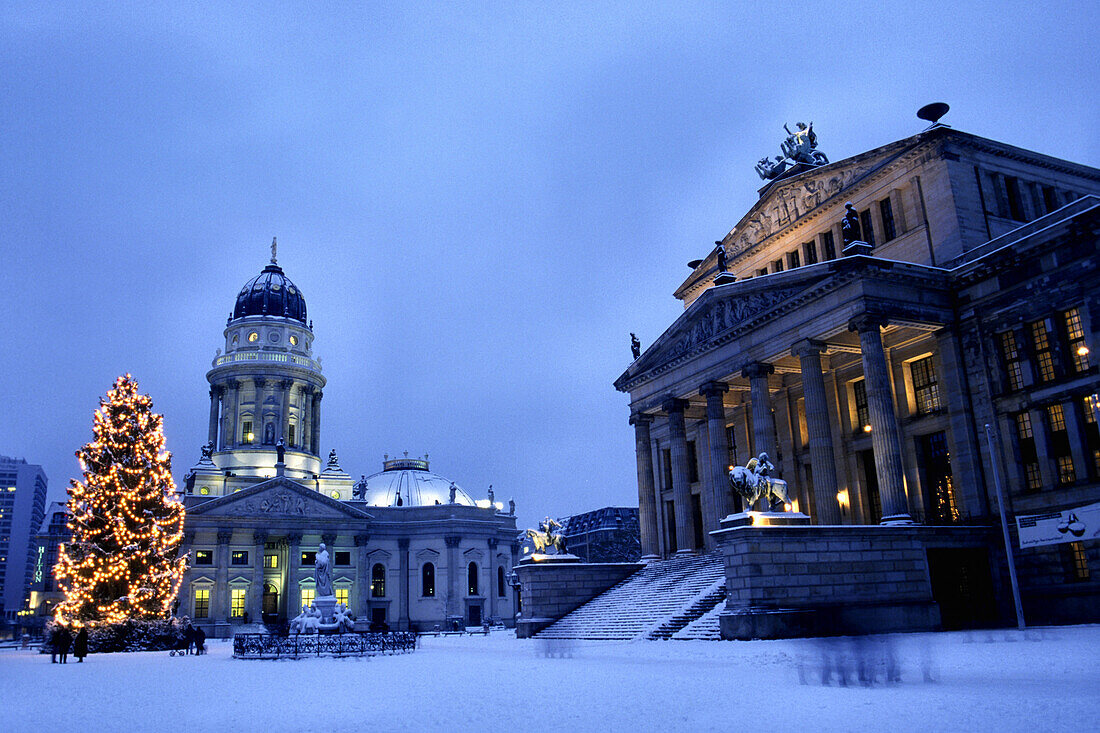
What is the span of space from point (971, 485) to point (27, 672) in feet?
116

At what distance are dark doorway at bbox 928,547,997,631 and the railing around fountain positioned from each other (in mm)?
22053

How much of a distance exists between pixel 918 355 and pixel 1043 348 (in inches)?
231

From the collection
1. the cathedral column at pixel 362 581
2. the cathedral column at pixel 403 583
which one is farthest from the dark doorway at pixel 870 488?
the cathedral column at pixel 403 583

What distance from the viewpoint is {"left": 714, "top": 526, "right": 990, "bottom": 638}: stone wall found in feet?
96.6

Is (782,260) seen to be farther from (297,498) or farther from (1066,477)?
(297,498)

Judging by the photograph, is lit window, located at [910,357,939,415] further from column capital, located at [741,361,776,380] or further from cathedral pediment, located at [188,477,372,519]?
cathedral pediment, located at [188,477,372,519]

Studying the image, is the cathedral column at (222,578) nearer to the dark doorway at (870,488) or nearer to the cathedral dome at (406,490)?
the cathedral dome at (406,490)

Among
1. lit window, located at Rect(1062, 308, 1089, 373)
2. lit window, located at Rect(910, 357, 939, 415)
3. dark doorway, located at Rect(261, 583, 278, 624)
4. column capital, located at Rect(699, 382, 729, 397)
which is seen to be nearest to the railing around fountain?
column capital, located at Rect(699, 382, 729, 397)

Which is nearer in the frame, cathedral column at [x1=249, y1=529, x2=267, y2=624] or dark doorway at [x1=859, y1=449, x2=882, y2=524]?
dark doorway at [x1=859, y1=449, x2=882, y2=524]

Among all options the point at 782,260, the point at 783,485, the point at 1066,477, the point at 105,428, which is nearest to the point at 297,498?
the point at 105,428

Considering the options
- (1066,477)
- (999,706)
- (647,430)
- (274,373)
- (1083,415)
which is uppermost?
(274,373)

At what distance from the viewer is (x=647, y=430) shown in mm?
50719

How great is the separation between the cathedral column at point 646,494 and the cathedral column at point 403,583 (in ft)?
166

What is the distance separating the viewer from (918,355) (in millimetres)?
39062
